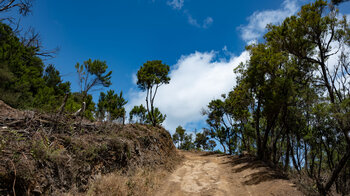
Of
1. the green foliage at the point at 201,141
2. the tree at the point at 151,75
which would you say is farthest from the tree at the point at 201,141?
the tree at the point at 151,75

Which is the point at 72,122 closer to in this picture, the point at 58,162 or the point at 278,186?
the point at 58,162

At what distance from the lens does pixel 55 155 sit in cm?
481

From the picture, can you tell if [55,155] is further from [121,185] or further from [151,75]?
[151,75]

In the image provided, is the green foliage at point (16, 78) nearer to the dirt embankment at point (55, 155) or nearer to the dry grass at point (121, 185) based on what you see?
the dirt embankment at point (55, 155)

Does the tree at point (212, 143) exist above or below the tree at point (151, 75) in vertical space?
below

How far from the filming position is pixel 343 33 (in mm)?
9852

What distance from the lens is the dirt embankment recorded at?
3.91m

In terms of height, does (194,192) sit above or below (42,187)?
below

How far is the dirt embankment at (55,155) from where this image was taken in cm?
391

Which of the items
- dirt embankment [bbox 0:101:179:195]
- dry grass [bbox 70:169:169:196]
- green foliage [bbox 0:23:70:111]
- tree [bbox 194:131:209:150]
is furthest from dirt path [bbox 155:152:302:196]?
tree [bbox 194:131:209:150]

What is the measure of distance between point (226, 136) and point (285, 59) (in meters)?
21.6

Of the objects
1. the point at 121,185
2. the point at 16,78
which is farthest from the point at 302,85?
the point at 16,78

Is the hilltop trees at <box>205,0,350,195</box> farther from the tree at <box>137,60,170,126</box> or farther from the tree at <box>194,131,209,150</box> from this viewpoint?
the tree at <box>194,131,209,150</box>

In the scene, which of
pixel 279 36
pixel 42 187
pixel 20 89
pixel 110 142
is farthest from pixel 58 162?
pixel 20 89
